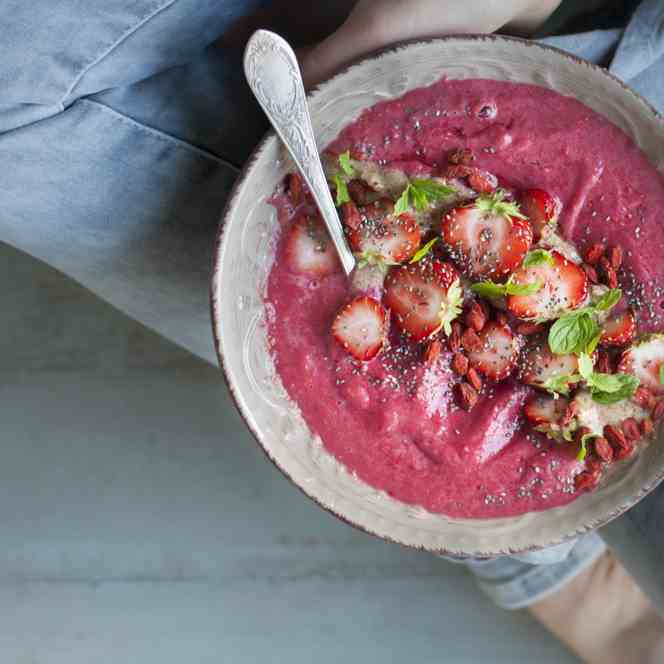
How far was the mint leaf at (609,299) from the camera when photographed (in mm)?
1237

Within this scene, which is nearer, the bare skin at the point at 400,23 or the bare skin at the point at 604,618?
the bare skin at the point at 400,23

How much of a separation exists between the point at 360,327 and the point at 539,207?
0.99 ft

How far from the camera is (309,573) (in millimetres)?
2041

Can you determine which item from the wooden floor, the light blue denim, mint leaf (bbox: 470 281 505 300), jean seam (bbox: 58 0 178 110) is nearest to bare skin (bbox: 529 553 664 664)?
the wooden floor

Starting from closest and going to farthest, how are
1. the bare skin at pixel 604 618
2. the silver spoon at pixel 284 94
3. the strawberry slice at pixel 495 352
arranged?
1. the silver spoon at pixel 284 94
2. the strawberry slice at pixel 495 352
3. the bare skin at pixel 604 618

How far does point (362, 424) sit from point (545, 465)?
0.28 m

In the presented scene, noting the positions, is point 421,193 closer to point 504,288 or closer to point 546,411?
point 504,288

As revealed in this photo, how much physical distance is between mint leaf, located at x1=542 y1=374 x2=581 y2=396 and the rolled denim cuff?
68 cm

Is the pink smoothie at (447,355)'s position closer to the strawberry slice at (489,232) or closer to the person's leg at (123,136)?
the strawberry slice at (489,232)

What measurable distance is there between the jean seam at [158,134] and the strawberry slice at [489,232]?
37 centimetres

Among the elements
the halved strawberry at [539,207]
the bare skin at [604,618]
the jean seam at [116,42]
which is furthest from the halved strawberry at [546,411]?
the bare skin at [604,618]

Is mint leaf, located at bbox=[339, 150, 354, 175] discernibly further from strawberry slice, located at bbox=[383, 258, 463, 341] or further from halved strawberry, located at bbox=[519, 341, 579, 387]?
halved strawberry, located at bbox=[519, 341, 579, 387]

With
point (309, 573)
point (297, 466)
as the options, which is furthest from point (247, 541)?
Result: point (297, 466)

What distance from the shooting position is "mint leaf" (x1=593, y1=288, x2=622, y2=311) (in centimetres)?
124
